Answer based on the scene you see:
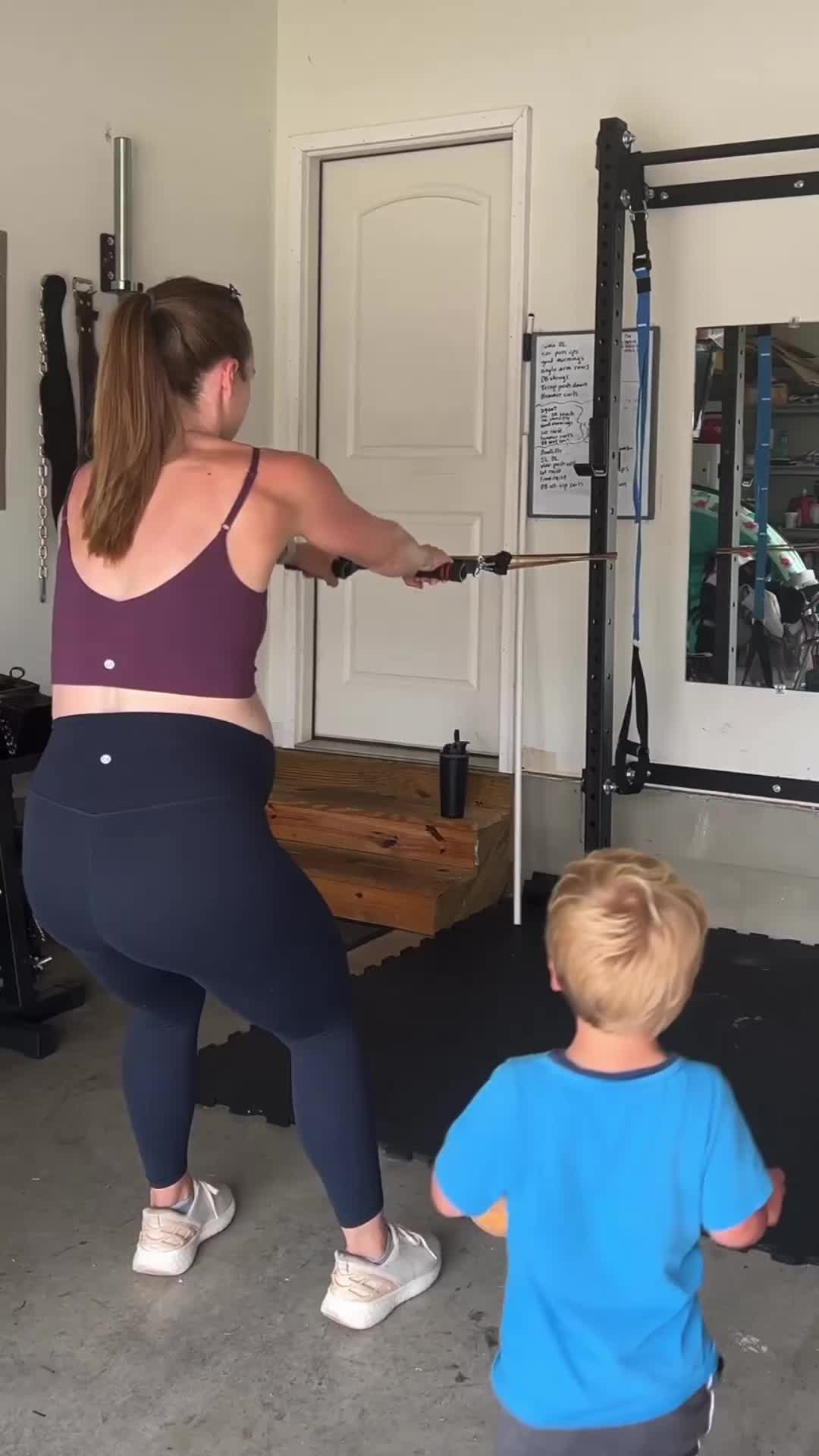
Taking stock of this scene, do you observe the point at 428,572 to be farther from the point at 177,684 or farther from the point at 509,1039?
the point at 509,1039

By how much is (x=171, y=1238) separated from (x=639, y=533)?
2.37 m

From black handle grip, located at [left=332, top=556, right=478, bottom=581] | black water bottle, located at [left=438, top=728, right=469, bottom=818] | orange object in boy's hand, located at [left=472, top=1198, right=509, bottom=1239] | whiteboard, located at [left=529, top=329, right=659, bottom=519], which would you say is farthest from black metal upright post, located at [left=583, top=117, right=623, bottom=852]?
orange object in boy's hand, located at [left=472, top=1198, right=509, bottom=1239]

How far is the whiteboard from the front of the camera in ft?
13.4

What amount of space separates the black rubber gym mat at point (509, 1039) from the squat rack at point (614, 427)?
45cm

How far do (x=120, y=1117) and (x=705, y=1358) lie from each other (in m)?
1.81

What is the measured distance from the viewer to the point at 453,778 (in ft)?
13.6

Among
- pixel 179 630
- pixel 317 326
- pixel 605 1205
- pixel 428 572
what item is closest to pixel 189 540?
pixel 179 630

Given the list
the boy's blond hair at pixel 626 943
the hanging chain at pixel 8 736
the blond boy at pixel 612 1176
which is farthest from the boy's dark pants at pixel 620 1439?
the hanging chain at pixel 8 736

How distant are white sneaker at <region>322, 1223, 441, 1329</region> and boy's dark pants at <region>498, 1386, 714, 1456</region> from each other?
852mm

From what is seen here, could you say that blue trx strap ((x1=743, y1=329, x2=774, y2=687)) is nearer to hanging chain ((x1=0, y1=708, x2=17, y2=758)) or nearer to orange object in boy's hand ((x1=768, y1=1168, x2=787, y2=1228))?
hanging chain ((x1=0, y1=708, x2=17, y2=758))

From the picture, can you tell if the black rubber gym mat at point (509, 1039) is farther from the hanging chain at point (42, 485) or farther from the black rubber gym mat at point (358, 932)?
the hanging chain at point (42, 485)

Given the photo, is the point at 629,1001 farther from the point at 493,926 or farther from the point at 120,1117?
the point at 493,926

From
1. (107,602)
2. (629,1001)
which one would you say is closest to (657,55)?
(107,602)

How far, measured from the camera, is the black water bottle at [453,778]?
13.6 feet
